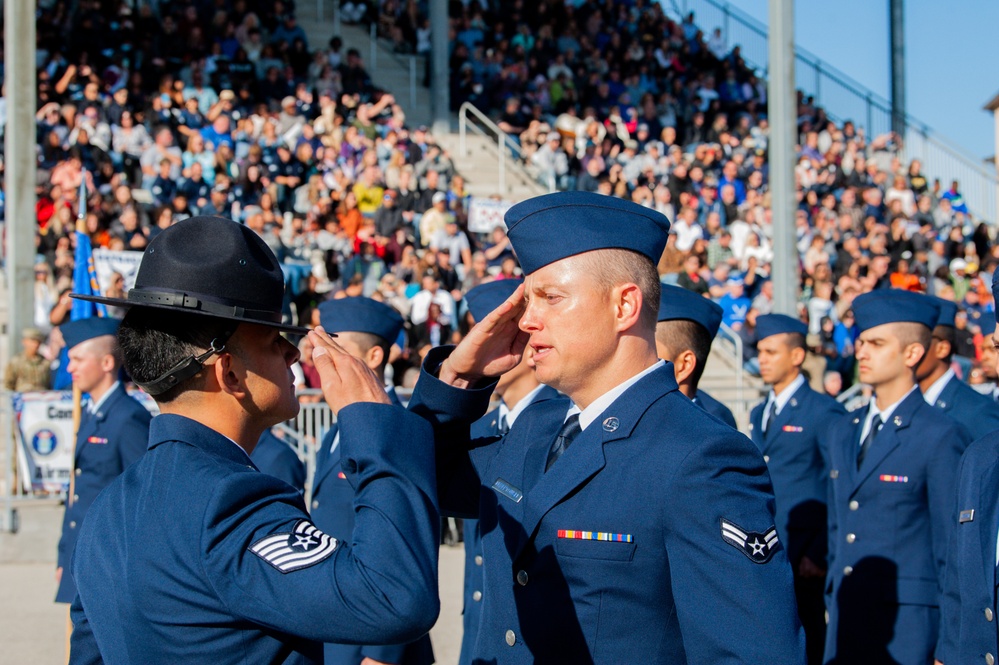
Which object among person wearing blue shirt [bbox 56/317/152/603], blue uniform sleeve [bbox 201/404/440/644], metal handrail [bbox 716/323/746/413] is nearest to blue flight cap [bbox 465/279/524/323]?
person wearing blue shirt [bbox 56/317/152/603]

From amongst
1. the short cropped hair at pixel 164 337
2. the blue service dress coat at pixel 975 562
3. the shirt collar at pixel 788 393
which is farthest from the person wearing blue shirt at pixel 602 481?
the shirt collar at pixel 788 393

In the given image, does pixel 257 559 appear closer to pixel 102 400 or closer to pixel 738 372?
pixel 102 400

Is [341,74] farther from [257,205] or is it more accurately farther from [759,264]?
[759,264]

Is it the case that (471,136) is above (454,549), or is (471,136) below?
above

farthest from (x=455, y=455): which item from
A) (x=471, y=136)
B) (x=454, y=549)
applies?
(x=471, y=136)

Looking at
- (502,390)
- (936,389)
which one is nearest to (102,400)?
(502,390)

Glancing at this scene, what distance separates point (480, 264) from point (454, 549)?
4.60 metres

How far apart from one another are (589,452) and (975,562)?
150cm

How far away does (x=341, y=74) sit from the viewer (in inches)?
704

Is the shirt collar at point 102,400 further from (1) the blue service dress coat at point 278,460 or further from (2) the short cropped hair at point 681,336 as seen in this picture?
(2) the short cropped hair at point 681,336

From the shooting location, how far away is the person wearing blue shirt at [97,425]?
5.99 metres

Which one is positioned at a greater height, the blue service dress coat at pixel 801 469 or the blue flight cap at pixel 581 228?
the blue flight cap at pixel 581 228

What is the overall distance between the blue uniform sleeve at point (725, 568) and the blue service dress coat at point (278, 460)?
3.56 m

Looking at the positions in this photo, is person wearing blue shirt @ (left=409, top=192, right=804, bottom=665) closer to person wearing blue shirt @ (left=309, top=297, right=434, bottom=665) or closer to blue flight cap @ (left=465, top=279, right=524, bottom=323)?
person wearing blue shirt @ (left=309, top=297, right=434, bottom=665)
